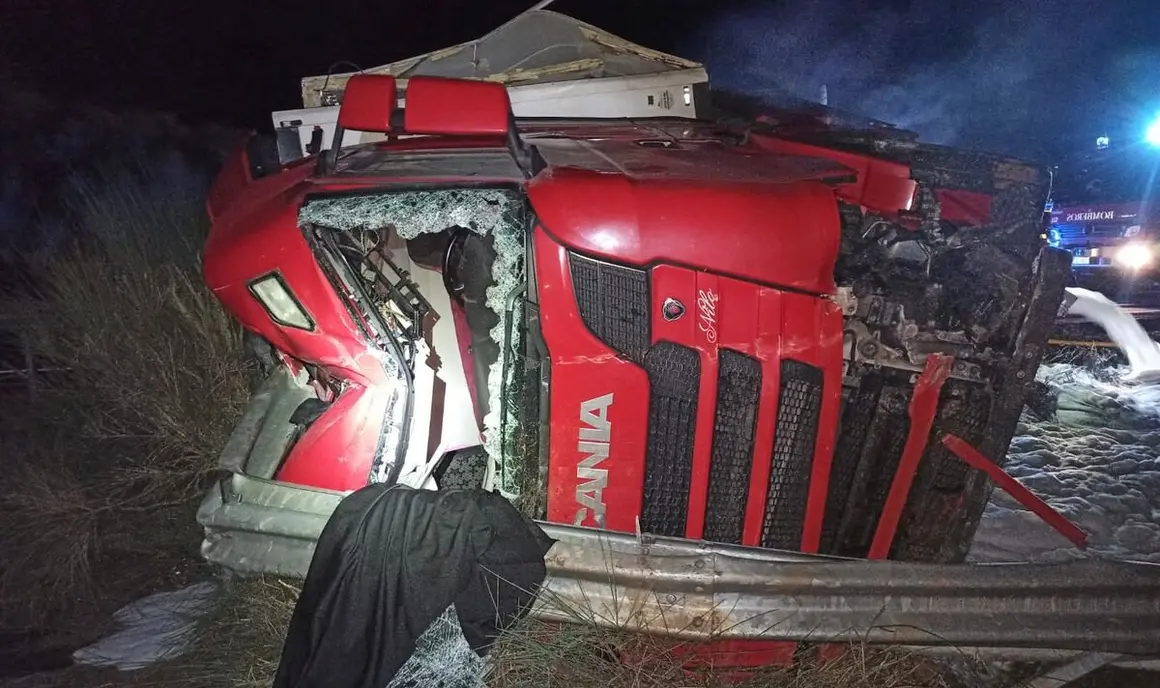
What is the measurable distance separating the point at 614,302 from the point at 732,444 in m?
0.60

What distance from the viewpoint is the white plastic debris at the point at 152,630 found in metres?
3.48

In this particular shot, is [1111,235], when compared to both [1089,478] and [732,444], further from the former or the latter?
[732,444]

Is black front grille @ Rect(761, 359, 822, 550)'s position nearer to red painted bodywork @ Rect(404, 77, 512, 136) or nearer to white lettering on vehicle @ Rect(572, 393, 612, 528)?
white lettering on vehicle @ Rect(572, 393, 612, 528)

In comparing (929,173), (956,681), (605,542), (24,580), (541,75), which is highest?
(541,75)

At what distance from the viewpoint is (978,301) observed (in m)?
2.36

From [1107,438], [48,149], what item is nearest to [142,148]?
[48,149]

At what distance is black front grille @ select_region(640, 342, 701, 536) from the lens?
7.23 ft

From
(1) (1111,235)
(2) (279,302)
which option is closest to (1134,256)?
(1) (1111,235)

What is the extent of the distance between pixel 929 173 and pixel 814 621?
1.65m

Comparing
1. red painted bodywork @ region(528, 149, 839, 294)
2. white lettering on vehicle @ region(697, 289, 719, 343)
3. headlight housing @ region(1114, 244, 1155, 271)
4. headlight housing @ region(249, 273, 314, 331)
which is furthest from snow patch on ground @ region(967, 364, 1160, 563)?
headlight housing @ region(1114, 244, 1155, 271)

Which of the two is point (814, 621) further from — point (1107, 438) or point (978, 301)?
point (1107, 438)

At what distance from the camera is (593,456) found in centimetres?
224

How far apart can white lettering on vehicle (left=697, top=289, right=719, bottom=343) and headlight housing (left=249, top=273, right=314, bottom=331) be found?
133 cm

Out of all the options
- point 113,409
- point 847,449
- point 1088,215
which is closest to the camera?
point 847,449
